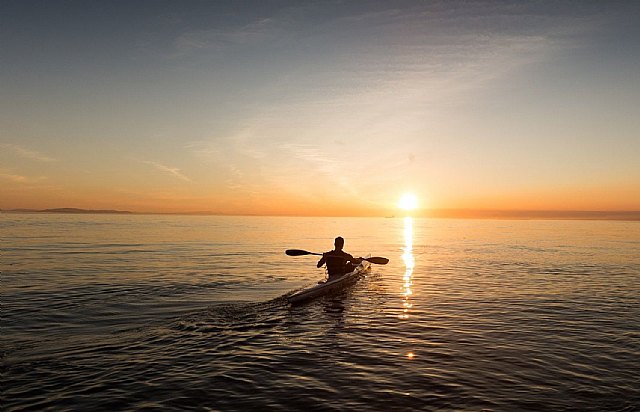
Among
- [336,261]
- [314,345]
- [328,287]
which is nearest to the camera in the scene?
[314,345]

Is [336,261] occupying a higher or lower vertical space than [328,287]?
higher

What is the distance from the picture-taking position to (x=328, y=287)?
2311 cm

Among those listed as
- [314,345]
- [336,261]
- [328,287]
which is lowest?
[314,345]

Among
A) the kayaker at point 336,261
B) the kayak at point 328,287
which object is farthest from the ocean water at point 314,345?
the kayaker at point 336,261

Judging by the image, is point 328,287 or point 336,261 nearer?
point 328,287

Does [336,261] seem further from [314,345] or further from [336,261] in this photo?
[314,345]

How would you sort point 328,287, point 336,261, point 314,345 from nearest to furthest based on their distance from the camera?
point 314,345 < point 328,287 < point 336,261

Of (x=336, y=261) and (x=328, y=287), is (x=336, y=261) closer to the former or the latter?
(x=336, y=261)

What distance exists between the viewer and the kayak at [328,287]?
19828 millimetres

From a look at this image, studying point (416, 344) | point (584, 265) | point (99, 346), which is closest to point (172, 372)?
point (99, 346)

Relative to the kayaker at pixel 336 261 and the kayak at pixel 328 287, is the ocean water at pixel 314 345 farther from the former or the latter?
the kayaker at pixel 336 261

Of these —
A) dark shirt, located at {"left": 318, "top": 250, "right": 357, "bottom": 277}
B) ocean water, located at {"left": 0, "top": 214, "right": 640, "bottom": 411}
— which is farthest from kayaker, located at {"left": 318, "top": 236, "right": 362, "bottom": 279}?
ocean water, located at {"left": 0, "top": 214, "right": 640, "bottom": 411}

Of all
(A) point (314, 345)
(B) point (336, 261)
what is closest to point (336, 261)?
(B) point (336, 261)

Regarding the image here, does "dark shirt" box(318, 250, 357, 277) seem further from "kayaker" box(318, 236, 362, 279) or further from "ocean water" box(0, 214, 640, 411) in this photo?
"ocean water" box(0, 214, 640, 411)
